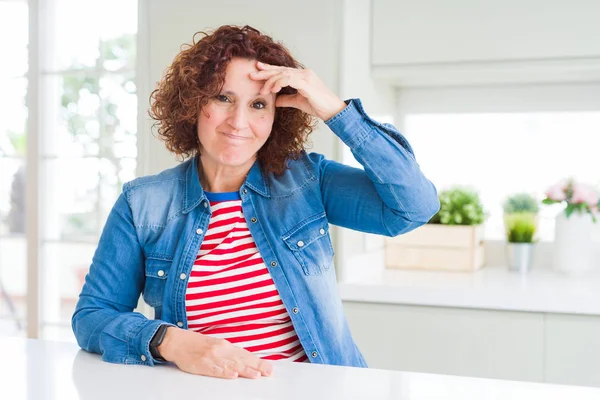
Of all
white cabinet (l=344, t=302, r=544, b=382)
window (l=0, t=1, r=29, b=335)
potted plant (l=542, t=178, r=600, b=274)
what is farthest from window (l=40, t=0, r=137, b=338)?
potted plant (l=542, t=178, r=600, b=274)

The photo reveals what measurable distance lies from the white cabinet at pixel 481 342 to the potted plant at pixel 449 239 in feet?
1.37

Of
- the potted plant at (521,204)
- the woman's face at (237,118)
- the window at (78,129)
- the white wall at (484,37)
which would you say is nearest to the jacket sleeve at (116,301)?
the woman's face at (237,118)

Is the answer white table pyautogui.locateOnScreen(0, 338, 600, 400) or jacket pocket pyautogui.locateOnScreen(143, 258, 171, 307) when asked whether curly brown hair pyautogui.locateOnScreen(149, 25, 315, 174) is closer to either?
jacket pocket pyautogui.locateOnScreen(143, 258, 171, 307)

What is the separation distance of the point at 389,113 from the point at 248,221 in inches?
59.6

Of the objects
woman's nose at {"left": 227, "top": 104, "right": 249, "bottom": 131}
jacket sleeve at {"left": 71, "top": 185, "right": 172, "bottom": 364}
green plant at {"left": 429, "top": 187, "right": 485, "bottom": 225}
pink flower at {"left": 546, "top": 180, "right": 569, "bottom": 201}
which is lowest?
jacket sleeve at {"left": 71, "top": 185, "right": 172, "bottom": 364}

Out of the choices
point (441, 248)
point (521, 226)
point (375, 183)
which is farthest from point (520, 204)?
point (375, 183)

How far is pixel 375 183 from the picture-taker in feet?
4.55

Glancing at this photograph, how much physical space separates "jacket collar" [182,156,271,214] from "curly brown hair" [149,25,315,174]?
0.9 inches

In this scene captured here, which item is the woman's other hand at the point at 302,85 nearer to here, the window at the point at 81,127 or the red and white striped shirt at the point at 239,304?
the red and white striped shirt at the point at 239,304

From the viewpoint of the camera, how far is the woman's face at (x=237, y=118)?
1.39 m

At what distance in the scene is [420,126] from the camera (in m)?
2.93

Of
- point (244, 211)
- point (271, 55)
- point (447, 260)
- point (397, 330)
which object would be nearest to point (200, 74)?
point (271, 55)

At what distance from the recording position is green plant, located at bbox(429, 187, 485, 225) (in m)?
2.59

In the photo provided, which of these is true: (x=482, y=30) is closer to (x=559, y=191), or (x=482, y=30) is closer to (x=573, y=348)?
(x=559, y=191)
